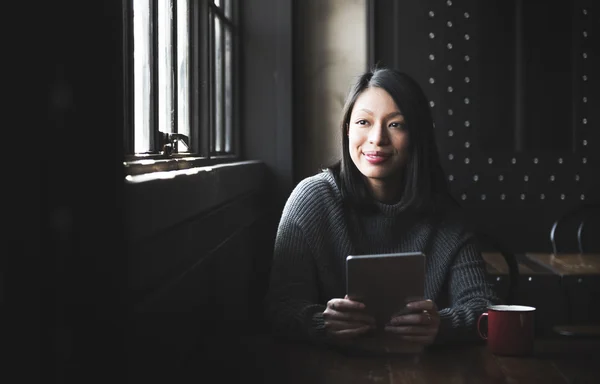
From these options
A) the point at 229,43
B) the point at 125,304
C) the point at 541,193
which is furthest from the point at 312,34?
the point at 125,304

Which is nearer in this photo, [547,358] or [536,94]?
[547,358]

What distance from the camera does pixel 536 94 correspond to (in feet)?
14.2

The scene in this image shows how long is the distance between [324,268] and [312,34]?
2228 mm

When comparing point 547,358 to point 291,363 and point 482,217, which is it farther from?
point 482,217

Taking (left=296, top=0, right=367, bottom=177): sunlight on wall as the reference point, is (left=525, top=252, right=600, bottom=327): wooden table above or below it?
below

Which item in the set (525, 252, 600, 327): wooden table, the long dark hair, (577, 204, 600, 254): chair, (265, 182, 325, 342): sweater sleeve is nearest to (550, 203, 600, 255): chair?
(577, 204, 600, 254): chair

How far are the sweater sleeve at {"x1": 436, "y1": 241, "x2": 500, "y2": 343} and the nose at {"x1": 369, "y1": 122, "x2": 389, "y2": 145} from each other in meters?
0.36

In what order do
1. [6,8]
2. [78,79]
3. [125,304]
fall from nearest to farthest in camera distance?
[6,8]
[78,79]
[125,304]

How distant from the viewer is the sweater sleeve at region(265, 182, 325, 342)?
2.00 m

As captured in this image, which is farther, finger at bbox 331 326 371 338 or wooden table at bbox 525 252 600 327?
wooden table at bbox 525 252 600 327

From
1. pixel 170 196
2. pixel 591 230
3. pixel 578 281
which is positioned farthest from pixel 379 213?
pixel 591 230

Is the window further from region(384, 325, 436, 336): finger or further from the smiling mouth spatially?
region(384, 325, 436, 336): finger

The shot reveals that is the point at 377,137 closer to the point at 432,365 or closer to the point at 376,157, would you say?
the point at 376,157

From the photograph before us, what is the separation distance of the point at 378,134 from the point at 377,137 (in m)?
→ 0.01
